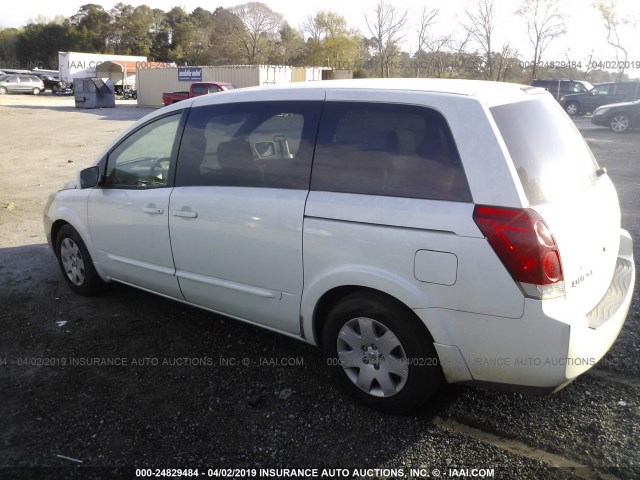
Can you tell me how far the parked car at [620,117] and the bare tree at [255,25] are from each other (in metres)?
58.6

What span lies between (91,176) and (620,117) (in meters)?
19.7

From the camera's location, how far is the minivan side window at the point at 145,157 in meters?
4.01

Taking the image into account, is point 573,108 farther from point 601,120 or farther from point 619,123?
point 619,123

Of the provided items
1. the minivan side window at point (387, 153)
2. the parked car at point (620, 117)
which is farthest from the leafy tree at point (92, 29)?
the minivan side window at point (387, 153)

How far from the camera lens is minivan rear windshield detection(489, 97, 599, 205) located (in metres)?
2.65

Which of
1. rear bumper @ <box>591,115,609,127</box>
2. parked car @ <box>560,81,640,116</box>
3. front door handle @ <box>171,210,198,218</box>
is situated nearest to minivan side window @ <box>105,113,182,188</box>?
front door handle @ <box>171,210,198,218</box>

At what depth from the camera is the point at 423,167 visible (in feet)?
9.15

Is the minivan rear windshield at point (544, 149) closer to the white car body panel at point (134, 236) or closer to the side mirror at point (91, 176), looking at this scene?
the white car body panel at point (134, 236)

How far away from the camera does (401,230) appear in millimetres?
2740

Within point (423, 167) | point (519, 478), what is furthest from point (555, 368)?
point (423, 167)

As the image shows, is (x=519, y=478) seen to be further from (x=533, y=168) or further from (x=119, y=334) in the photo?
(x=119, y=334)

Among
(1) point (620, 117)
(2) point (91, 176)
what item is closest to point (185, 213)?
(2) point (91, 176)

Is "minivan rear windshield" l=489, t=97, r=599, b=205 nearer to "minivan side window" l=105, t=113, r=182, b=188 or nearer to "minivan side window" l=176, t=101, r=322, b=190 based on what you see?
"minivan side window" l=176, t=101, r=322, b=190

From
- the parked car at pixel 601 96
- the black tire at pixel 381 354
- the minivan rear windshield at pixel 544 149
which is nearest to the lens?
the minivan rear windshield at pixel 544 149
